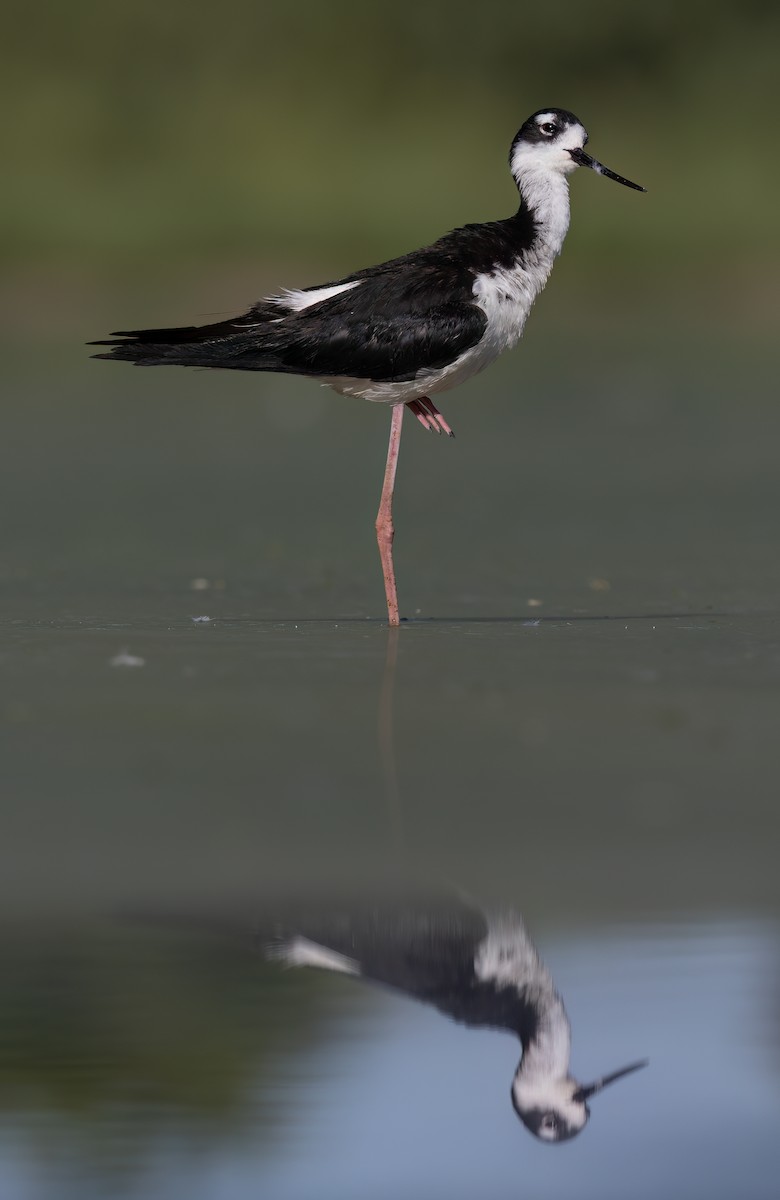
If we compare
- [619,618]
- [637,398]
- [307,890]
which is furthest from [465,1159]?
[637,398]

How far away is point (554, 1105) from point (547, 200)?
5704 mm

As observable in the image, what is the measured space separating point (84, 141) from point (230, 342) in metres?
22.9

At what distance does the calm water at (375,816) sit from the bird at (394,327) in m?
0.88

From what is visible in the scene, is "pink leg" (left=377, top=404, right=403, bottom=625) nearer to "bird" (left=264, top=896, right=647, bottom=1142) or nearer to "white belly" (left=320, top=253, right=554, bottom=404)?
"white belly" (left=320, top=253, right=554, bottom=404)

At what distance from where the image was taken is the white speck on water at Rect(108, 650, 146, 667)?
6.79 m

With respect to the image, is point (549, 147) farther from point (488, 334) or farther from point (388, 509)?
point (388, 509)

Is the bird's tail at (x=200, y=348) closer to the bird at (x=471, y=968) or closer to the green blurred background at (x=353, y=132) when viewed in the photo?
the bird at (x=471, y=968)

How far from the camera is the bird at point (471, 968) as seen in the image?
3.37m

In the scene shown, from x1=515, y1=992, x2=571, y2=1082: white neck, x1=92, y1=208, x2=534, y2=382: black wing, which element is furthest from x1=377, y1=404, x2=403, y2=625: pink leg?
x1=515, y1=992, x2=571, y2=1082: white neck

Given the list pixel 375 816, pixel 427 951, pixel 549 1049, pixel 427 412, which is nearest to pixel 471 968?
pixel 427 951

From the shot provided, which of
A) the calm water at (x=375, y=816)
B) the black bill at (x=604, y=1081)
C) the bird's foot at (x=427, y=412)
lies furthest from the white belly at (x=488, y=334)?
the black bill at (x=604, y=1081)

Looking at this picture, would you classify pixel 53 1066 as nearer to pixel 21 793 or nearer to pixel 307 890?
pixel 307 890

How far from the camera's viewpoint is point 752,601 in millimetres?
8188

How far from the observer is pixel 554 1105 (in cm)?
334
